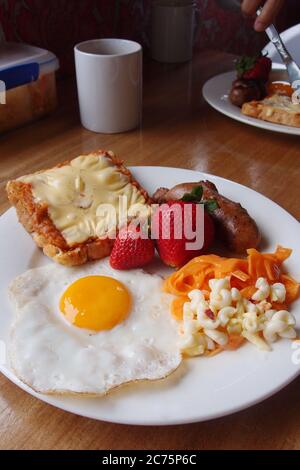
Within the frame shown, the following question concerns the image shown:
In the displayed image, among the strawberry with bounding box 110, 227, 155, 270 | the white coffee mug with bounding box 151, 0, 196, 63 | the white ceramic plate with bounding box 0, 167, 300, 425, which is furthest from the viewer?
the white coffee mug with bounding box 151, 0, 196, 63

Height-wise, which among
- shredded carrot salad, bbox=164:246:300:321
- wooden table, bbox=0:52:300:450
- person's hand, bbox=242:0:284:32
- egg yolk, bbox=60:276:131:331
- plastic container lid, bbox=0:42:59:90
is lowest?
wooden table, bbox=0:52:300:450

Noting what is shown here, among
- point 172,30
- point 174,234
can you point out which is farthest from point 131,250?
point 172,30

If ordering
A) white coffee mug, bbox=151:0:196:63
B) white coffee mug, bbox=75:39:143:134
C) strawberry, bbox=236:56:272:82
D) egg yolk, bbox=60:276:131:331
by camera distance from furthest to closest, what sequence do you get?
white coffee mug, bbox=151:0:196:63, strawberry, bbox=236:56:272:82, white coffee mug, bbox=75:39:143:134, egg yolk, bbox=60:276:131:331

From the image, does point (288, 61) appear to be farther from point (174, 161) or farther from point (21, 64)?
point (21, 64)

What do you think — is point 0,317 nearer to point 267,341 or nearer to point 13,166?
point 267,341

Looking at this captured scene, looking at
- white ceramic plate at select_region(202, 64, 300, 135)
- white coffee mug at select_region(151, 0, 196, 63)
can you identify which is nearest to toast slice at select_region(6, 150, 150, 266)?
white ceramic plate at select_region(202, 64, 300, 135)

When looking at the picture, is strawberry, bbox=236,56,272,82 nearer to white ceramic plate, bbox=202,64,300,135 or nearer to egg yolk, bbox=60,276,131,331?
white ceramic plate, bbox=202,64,300,135

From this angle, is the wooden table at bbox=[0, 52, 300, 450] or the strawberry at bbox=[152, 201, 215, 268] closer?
the wooden table at bbox=[0, 52, 300, 450]
